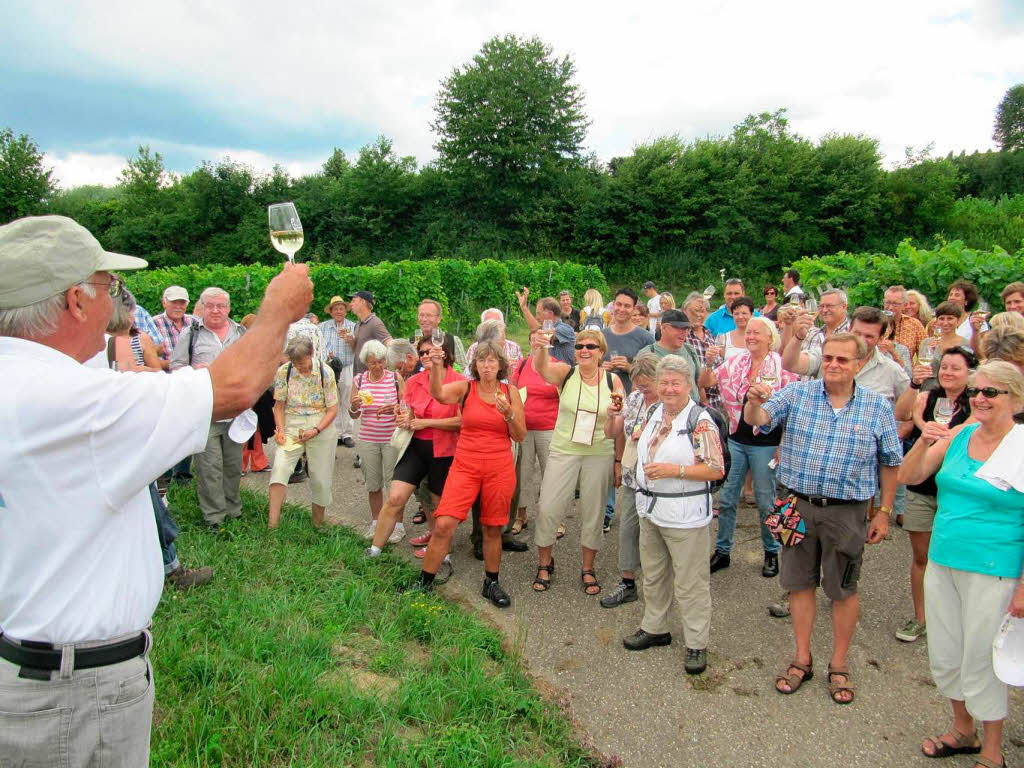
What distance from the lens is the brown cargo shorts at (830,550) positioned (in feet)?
12.1

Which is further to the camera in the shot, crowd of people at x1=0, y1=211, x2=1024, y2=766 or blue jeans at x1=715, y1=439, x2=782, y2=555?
blue jeans at x1=715, y1=439, x2=782, y2=555

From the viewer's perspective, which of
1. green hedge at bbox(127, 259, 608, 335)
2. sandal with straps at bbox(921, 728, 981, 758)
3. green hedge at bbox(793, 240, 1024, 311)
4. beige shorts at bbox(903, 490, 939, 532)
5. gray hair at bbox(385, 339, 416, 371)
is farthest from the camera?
green hedge at bbox(127, 259, 608, 335)

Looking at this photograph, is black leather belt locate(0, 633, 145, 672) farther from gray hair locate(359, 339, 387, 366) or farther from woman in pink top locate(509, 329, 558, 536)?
gray hair locate(359, 339, 387, 366)

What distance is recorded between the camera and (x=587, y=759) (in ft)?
10.8

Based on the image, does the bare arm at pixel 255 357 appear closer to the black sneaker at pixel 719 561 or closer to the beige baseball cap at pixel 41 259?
the beige baseball cap at pixel 41 259

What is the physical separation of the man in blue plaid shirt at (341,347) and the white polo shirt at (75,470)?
A: 7256 mm

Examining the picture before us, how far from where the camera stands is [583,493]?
505cm

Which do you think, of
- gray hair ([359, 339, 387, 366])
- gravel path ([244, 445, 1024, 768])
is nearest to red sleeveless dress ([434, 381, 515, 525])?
gravel path ([244, 445, 1024, 768])

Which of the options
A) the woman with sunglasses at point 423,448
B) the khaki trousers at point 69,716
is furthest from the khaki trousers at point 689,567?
the khaki trousers at point 69,716

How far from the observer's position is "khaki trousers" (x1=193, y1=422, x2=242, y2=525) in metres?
5.48

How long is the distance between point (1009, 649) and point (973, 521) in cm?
59

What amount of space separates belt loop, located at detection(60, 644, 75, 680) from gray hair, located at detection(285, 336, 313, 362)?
13.7 feet

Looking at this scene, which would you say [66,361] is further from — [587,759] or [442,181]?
[442,181]

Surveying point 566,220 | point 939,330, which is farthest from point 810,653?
point 566,220
